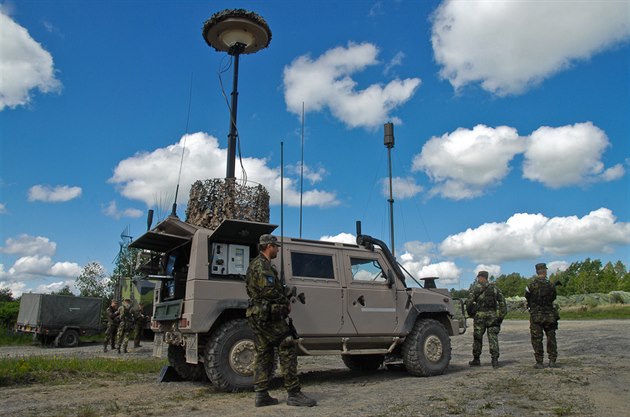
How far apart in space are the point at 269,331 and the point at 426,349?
11.7ft

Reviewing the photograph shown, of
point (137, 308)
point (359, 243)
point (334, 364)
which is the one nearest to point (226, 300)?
point (359, 243)

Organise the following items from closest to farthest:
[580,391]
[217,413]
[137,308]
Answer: [217,413]
[580,391]
[137,308]

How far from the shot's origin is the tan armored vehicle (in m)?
6.65

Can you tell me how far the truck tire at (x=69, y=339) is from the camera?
18.2m

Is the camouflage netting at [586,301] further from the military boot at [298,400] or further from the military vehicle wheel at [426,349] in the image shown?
the military boot at [298,400]

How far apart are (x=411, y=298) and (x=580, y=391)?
2.85 meters

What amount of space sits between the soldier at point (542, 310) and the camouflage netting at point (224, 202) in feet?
15.6

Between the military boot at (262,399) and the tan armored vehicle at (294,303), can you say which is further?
the tan armored vehicle at (294,303)

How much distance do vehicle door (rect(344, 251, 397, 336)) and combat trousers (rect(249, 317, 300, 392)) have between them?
2246mm

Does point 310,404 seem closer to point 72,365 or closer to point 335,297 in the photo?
point 335,297

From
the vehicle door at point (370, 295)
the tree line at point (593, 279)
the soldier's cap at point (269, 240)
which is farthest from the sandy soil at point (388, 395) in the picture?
the tree line at point (593, 279)

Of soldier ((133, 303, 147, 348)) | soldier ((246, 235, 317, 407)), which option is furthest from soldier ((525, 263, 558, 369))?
soldier ((133, 303, 147, 348))

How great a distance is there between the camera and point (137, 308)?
656 inches

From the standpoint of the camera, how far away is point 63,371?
845 cm
